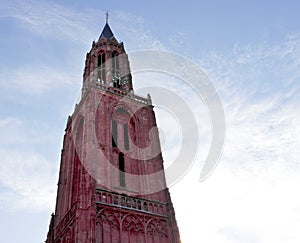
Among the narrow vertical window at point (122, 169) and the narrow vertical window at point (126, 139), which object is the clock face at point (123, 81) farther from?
the narrow vertical window at point (122, 169)

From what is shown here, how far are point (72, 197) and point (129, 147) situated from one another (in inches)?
249

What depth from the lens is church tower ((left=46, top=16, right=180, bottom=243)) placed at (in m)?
24.1

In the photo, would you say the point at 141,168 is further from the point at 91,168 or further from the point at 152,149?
the point at 91,168

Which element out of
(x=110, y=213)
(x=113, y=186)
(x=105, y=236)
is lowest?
(x=105, y=236)

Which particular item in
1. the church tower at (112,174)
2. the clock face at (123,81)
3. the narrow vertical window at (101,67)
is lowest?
the church tower at (112,174)

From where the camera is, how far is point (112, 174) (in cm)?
2780

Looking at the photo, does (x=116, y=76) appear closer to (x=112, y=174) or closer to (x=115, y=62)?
(x=115, y=62)

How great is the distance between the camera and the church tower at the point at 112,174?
24.1 metres

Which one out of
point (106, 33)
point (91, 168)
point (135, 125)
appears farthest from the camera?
point (106, 33)

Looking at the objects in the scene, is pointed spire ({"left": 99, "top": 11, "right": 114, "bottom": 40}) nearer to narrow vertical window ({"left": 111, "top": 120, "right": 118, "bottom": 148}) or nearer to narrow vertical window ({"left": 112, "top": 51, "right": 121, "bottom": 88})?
narrow vertical window ({"left": 112, "top": 51, "right": 121, "bottom": 88})

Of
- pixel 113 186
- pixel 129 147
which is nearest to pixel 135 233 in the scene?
pixel 113 186

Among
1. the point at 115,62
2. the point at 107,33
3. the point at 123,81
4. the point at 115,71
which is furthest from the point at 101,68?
the point at 107,33

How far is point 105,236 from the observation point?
23328mm

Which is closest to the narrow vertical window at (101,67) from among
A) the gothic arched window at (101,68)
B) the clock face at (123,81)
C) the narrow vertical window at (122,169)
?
the gothic arched window at (101,68)
